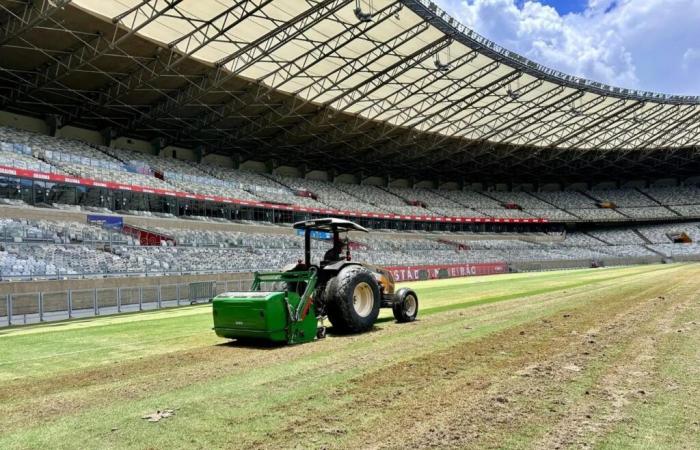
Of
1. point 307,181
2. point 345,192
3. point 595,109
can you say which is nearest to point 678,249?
point 595,109

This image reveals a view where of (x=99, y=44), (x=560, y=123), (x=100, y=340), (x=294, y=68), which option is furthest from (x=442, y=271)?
(x=100, y=340)

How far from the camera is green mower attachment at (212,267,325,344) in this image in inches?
381

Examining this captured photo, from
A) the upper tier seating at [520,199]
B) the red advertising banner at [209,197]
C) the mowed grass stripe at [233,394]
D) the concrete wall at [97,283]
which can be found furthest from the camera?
the upper tier seating at [520,199]

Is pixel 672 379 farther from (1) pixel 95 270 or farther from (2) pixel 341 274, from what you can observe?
(1) pixel 95 270

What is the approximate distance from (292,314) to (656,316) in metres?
9.07

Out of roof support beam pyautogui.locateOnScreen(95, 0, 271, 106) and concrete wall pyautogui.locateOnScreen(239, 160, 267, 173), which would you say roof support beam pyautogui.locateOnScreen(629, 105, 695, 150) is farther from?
roof support beam pyautogui.locateOnScreen(95, 0, 271, 106)

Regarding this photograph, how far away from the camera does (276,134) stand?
49.6 metres

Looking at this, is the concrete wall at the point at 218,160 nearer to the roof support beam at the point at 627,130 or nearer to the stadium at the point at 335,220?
the stadium at the point at 335,220

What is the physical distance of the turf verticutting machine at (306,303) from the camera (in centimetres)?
981

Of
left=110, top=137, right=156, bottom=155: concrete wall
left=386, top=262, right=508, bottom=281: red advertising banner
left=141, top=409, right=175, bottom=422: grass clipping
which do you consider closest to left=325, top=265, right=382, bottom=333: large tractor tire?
left=141, top=409, right=175, bottom=422: grass clipping

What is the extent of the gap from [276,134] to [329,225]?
39.2 meters

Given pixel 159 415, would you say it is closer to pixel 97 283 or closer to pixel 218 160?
pixel 97 283

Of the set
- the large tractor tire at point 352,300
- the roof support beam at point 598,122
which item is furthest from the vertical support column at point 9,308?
the roof support beam at point 598,122

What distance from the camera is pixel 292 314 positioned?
397 inches
